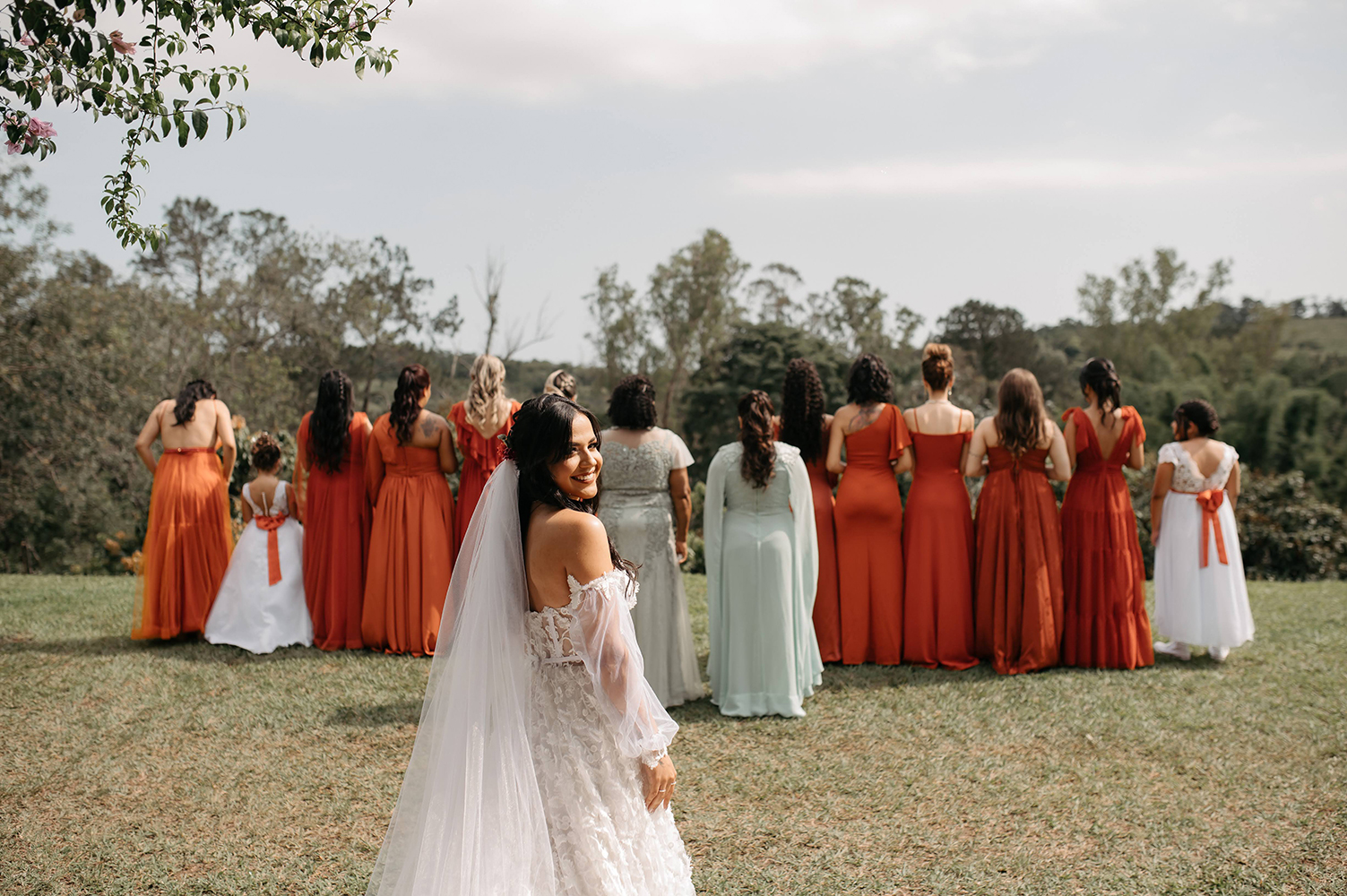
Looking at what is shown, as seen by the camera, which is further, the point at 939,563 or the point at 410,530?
the point at 410,530

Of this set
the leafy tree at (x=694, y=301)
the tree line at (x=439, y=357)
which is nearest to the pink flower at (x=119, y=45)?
the tree line at (x=439, y=357)

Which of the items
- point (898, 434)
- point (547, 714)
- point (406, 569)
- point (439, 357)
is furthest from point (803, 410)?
point (439, 357)

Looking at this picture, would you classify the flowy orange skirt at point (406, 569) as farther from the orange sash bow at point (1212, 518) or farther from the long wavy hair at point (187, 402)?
the orange sash bow at point (1212, 518)

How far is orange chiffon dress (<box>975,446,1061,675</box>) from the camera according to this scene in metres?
6.73

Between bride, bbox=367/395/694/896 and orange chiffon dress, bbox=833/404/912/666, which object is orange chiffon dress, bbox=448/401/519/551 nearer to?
orange chiffon dress, bbox=833/404/912/666

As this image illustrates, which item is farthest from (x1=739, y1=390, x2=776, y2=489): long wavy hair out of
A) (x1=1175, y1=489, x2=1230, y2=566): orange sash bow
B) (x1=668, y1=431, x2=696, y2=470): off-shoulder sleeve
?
(x1=1175, y1=489, x2=1230, y2=566): orange sash bow

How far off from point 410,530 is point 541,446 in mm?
4945

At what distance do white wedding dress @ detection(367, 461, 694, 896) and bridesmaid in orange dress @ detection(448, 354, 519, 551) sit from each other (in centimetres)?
430

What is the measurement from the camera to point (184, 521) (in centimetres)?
738

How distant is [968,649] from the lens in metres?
7.02

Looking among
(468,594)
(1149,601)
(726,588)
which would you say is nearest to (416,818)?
(468,594)

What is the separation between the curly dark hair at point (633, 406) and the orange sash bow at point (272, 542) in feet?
10.4

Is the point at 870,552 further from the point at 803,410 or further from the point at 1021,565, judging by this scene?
the point at 803,410

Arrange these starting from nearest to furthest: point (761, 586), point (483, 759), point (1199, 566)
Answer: point (483, 759)
point (761, 586)
point (1199, 566)
